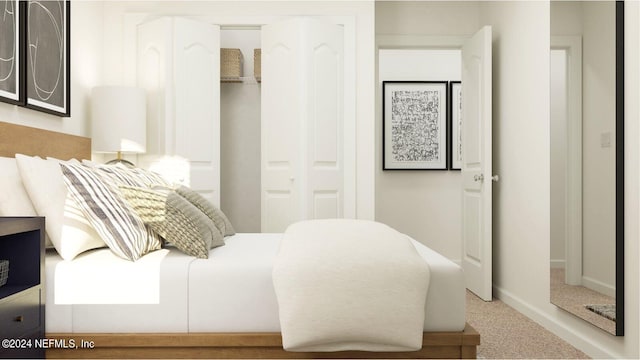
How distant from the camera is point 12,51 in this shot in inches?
100

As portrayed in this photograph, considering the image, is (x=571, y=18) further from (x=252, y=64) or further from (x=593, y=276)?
(x=252, y=64)

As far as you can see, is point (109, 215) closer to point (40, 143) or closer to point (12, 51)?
point (40, 143)

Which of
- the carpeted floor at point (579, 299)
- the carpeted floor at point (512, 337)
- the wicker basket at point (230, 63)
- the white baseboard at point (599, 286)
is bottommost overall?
the carpeted floor at point (512, 337)

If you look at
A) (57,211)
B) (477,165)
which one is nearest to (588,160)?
(477,165)

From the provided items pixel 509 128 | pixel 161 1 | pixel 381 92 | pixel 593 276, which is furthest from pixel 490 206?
pixel 161 1

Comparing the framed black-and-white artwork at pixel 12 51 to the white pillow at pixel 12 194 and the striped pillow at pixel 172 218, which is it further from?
the striped pillow at pixel 172 218

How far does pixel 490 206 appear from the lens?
12.3 ft

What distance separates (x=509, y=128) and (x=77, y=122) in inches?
123

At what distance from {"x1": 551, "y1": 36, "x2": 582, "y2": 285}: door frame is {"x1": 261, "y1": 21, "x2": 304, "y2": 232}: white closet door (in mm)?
1897

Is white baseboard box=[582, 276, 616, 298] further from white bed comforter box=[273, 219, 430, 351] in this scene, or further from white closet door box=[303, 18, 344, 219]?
white closet door box=[303, 18, 344, 219]

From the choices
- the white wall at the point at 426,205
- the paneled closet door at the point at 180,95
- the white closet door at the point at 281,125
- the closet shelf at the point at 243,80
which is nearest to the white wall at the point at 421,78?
the white wall at the point at 426,205

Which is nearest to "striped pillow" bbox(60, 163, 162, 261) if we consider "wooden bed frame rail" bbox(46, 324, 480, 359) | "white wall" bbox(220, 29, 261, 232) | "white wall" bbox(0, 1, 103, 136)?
"wooden bed frame rail" bbox(46, 324, 480, 359)

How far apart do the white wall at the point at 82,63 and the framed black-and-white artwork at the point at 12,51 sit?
1.32 feet

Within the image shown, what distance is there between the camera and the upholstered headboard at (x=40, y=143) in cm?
243
